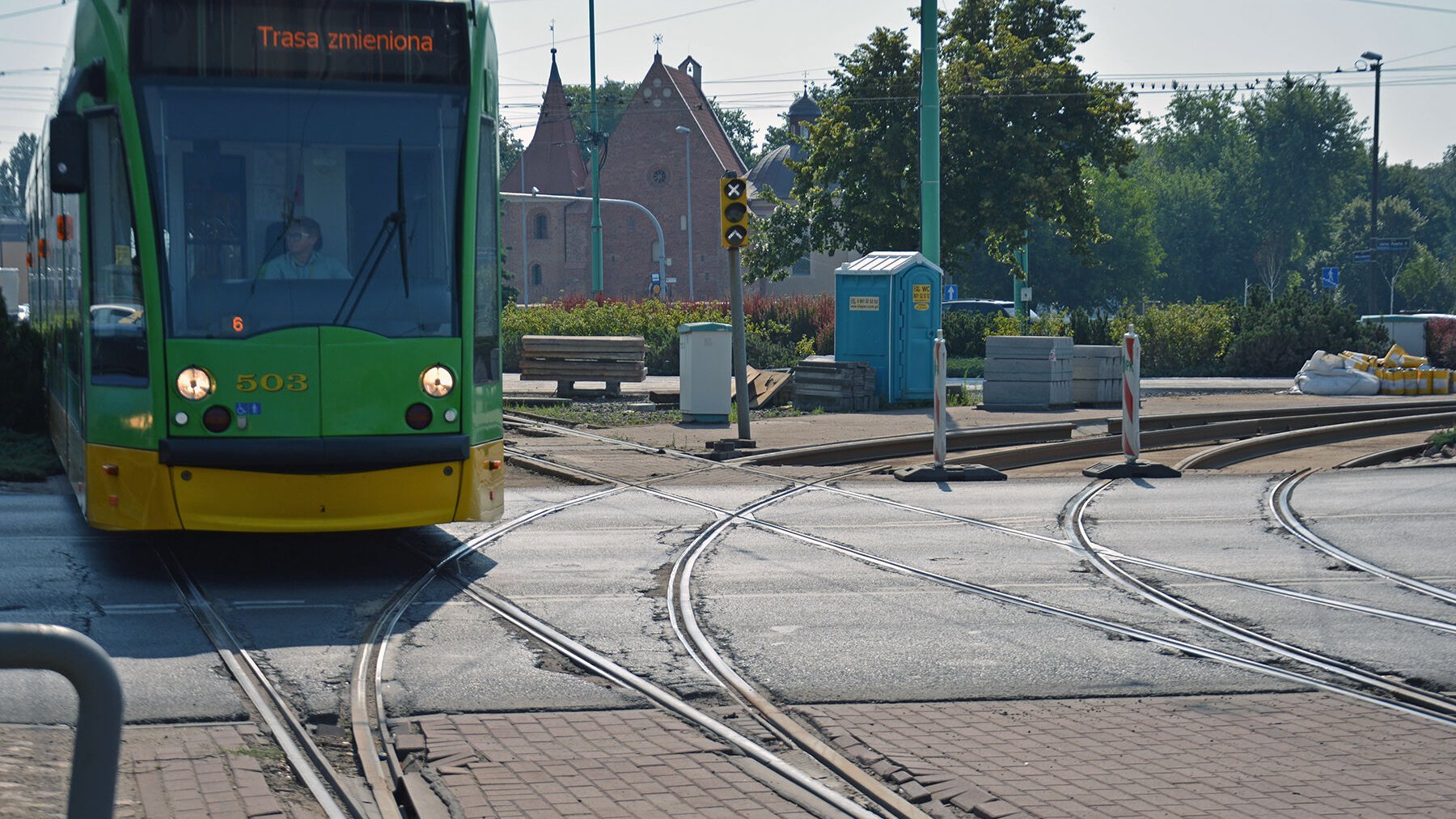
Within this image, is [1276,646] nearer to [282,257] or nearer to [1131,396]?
[282,257]

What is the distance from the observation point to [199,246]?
8438 millimetres

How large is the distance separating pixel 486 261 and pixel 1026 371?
48.9 ft

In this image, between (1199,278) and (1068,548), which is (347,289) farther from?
(1199,278)

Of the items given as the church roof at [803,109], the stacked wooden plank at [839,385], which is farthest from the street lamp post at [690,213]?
the stacked wooden plank at [839,385]

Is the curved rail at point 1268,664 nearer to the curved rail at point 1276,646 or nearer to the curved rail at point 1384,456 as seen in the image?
the curved rail at point 1276,646

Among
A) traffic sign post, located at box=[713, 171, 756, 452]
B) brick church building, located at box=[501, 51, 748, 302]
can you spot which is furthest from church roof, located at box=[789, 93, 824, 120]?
traffic sign post, located at box=[713, 171, 756, 452]

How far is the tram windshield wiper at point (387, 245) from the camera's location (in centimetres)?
865

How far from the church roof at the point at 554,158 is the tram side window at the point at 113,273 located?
88.4 m

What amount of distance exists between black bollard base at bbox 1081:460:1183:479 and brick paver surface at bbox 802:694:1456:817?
8.62m

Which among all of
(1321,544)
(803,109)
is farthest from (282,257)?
(803,109)

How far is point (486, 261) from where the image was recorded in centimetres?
902

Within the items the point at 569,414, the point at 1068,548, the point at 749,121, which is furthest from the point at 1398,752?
the point at 749,121

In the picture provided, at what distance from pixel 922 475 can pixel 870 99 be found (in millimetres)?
22267

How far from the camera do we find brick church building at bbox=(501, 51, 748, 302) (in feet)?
285
